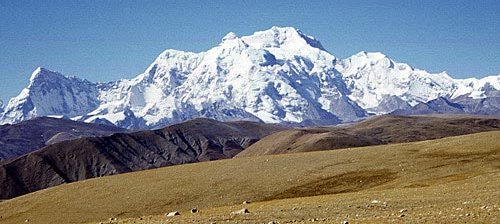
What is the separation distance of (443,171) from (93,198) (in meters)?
39.6

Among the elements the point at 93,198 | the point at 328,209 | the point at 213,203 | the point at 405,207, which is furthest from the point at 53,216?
the point at 405,207

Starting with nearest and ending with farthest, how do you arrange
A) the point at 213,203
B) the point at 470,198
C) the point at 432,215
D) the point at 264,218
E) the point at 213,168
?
the point at 432,215 < the point at 264,218 < the point at 470,198 < the point at 213,203 < the point at 213,168

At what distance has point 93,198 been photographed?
77562 millimetres

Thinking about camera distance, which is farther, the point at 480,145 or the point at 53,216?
the point at 480,145

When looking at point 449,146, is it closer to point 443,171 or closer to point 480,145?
point 480,145

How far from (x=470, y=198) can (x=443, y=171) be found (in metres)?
31.0

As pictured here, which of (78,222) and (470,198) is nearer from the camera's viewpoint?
(470,198)

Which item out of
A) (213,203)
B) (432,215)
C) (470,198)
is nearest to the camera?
(432,215)

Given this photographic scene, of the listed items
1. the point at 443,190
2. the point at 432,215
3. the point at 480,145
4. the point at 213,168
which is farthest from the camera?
the point at 213,168

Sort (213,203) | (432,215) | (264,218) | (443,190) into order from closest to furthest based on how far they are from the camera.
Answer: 1. (432,215)
2. (264,218)
3. (443,190)
4. (213,203)

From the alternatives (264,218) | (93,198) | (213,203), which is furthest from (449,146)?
(264,218)

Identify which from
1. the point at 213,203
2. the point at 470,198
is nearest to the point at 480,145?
the point at 213,203

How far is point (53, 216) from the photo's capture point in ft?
240

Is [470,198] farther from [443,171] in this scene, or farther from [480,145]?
[480,145]
